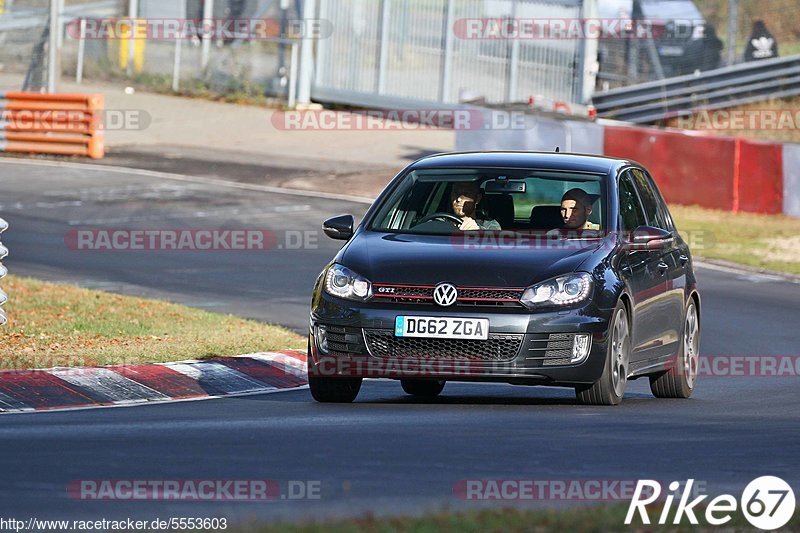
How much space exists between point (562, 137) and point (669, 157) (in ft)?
8.23

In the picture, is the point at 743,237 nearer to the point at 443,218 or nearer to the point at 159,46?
the point at 443,218

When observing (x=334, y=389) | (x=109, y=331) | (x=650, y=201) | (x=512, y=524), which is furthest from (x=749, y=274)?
(x=512, y=524)

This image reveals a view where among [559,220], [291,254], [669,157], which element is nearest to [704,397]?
[559,220]

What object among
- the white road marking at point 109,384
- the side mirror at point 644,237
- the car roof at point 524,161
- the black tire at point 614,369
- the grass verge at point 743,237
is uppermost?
the car roof at point 524,161

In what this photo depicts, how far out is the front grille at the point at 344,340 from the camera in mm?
9508

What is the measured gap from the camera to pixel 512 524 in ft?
19.0

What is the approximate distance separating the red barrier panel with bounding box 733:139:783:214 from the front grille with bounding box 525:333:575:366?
16.1 meters

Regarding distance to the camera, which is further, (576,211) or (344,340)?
(576,211)

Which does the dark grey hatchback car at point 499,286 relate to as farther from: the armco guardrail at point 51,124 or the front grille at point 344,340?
the armco guardrail at point 51,124

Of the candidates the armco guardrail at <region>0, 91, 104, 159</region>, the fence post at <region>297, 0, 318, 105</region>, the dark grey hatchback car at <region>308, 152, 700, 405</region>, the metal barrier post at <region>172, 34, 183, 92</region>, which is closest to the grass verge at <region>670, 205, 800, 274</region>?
the dark grey hatchback car at <region>308, 152, 700, 405</region>

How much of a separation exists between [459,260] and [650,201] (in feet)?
7.86

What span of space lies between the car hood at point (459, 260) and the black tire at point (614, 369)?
0.43 m

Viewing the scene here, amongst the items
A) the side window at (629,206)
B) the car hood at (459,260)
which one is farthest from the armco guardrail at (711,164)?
the car hood at (459,260)

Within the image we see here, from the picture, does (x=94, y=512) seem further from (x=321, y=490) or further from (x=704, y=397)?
(x=704, y=397)
